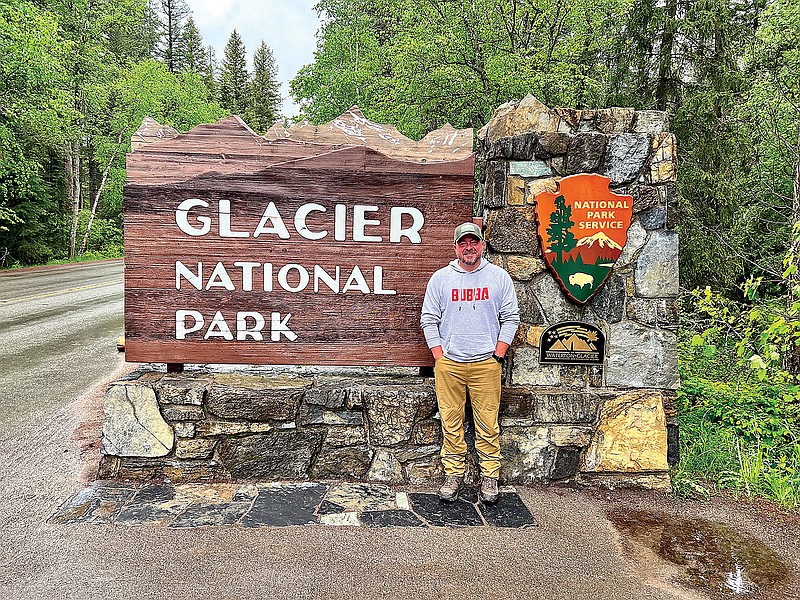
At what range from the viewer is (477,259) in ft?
11.5

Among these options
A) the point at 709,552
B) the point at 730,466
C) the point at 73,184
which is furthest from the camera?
the point at 73,184

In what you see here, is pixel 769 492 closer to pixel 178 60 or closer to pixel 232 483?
pixel 232 483

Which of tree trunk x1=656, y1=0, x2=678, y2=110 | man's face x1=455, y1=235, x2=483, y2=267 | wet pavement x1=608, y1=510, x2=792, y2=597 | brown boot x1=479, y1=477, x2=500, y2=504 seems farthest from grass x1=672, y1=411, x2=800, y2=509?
tree trunk x1=656, y1=0, x2=678, y2=110

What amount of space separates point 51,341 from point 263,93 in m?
36.8

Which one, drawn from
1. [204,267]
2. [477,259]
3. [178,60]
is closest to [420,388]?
[477,259]

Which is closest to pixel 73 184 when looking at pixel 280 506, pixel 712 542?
pixel 280 506

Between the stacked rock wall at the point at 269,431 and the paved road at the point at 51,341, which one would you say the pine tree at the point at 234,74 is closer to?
the paved road at the point at 51,341

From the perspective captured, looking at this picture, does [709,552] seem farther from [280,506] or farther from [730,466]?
[280,506]

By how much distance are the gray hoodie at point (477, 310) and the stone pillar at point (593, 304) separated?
311 mm

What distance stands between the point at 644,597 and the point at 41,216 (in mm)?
22173

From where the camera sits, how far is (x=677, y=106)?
24.0 ft

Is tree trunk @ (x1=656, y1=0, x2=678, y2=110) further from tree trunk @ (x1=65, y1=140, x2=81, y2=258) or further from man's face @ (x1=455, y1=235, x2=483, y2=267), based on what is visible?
tree trunk @ (x1=65, y1=140, x2=81, y2=258)

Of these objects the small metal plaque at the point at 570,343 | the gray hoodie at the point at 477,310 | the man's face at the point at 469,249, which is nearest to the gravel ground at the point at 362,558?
the small metal plaque at the point at 570,343

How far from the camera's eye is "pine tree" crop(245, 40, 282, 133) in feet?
127
